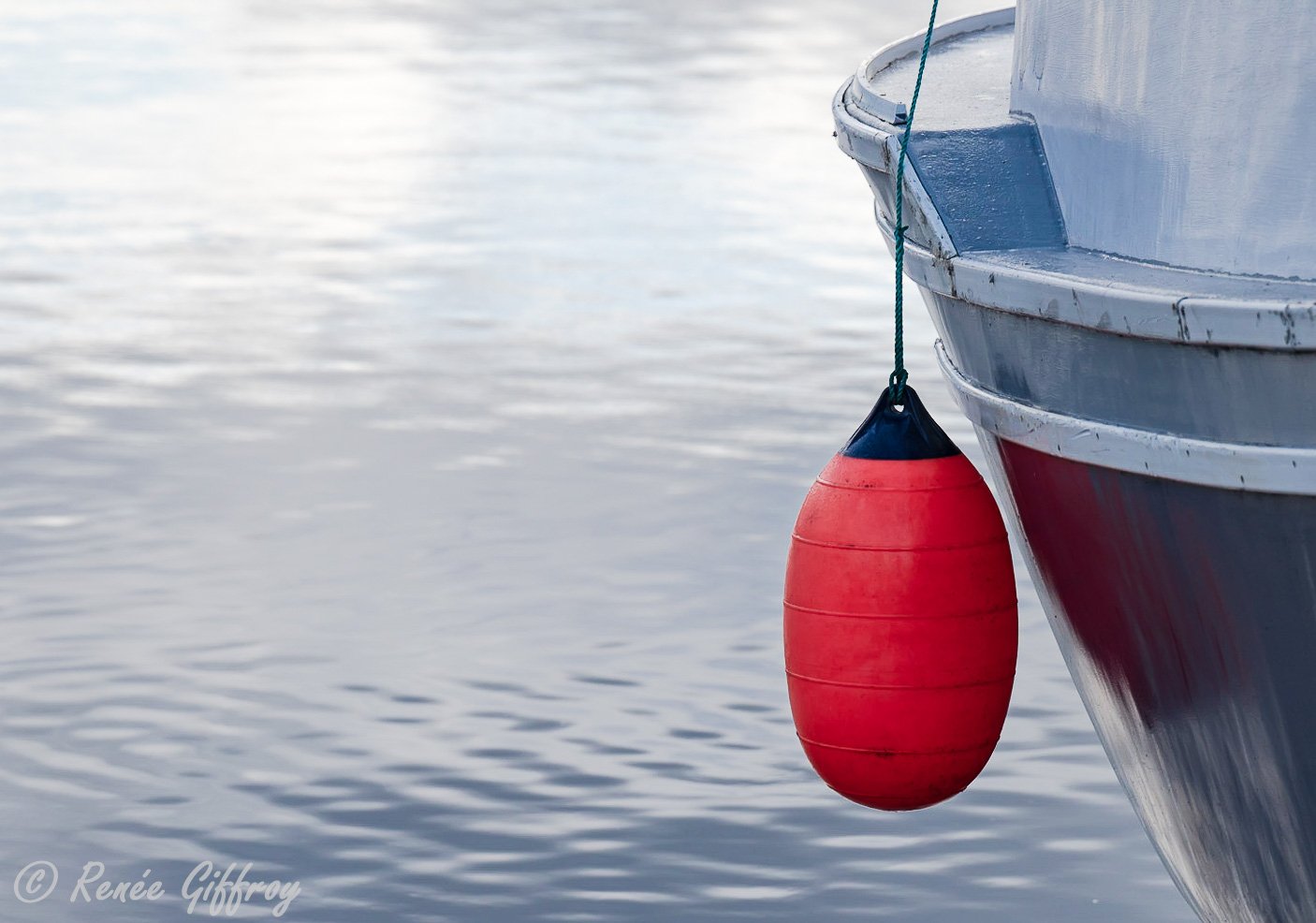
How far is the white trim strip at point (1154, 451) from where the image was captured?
2646 millimetres

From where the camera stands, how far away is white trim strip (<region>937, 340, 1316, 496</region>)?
265 cm

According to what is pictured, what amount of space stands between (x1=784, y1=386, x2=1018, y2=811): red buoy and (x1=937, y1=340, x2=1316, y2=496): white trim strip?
0.48 ft

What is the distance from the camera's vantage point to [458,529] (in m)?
6.64

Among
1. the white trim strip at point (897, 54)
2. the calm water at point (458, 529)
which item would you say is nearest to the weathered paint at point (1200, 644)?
the white trim strip at point (897, 54)

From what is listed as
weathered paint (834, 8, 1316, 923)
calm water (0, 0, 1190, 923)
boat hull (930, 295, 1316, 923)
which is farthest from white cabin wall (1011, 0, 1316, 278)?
calm water (0, 0, 1190, 923)

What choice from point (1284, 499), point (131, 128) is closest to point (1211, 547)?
point (1284, 499)

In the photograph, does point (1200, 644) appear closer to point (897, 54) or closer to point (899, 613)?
point (899, 613)

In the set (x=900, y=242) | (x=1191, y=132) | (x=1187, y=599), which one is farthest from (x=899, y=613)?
(x=1191, y=132)

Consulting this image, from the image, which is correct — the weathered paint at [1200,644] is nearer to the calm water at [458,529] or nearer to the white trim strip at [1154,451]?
the white trim strip at [1154,451]

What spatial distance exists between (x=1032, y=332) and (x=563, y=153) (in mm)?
9519

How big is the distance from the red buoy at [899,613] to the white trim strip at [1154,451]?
0.15 meters

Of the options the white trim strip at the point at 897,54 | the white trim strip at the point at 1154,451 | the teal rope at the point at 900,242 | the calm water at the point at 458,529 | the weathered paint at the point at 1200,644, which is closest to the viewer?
the white trim strip at the point at 1154,451

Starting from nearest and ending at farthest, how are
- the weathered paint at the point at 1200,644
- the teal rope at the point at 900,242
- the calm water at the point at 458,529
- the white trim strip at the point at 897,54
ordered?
1. the weathered paint at the point at 1200,644
2. the teal rope at the point at 900,242
3. the white trim strip at the point at 897,54
4. the calm water at the point at 458,529

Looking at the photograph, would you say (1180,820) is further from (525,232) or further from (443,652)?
(525,232)
